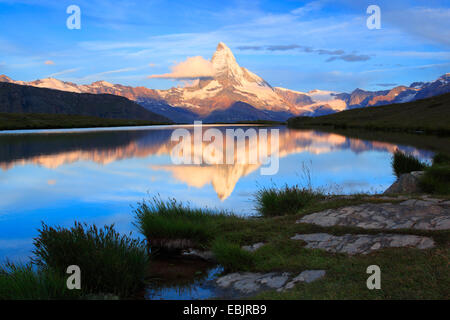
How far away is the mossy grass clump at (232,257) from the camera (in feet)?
32.2

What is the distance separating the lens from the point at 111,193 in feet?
72.1

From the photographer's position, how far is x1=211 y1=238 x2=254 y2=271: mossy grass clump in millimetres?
9805

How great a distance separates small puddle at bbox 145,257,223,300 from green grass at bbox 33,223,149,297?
524 millimetres

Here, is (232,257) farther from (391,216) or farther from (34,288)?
(391,216)

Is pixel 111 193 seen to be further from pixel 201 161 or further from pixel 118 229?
pixel 201 161

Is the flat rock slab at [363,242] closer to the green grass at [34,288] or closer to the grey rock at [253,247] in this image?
the grey rock at [253,247]

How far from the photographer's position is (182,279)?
32.2 ft

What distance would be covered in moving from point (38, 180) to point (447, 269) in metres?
25.3

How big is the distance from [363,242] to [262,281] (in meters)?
3.00

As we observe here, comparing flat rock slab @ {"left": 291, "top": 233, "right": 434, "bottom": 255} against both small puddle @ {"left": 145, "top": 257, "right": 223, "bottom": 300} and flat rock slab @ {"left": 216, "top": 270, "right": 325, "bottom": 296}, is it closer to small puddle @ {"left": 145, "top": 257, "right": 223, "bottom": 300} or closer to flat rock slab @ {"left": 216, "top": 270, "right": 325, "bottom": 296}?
flat rock slab @ {"left": 216, "top": 270, "right": 325, "bottom": 296}

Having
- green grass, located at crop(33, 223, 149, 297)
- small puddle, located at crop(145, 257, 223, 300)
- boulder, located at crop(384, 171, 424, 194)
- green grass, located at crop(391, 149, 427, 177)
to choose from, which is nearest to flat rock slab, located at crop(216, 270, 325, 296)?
small puddle, located at crop(145, 257, 223, 300)
